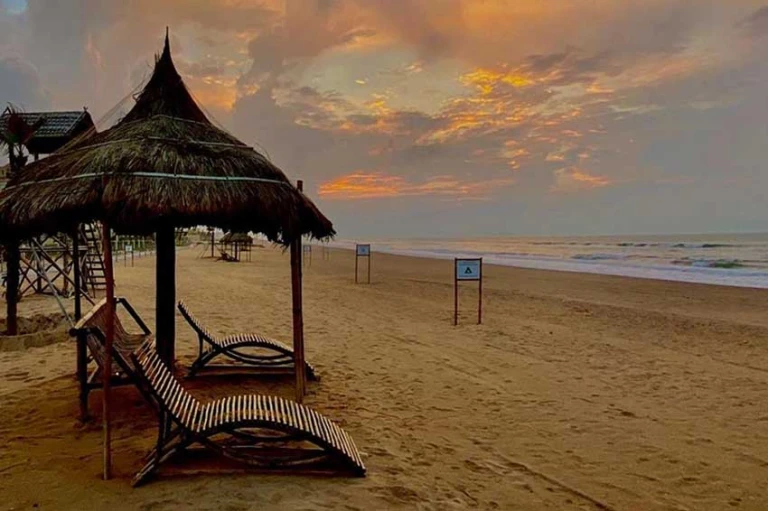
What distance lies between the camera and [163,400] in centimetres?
362

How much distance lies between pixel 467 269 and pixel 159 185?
25.5 ft

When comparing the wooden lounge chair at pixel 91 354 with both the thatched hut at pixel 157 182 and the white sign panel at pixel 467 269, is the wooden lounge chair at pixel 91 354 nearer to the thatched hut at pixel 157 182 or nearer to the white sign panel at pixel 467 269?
the thatched hut at pixel 157 182

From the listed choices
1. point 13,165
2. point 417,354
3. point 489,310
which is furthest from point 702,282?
point 13,165

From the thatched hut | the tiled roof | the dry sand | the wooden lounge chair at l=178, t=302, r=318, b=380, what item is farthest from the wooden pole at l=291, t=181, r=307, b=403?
the tiled roof

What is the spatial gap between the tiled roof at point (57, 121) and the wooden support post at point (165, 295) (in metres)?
7.44

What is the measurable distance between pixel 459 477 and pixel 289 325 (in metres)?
6.98

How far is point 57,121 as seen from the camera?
1179 centimetres

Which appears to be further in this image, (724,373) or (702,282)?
(702,282)

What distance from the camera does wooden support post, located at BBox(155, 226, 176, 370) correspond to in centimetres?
574

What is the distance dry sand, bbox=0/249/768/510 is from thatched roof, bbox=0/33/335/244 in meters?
1.75

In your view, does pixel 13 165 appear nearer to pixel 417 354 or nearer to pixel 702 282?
pixel 417 354

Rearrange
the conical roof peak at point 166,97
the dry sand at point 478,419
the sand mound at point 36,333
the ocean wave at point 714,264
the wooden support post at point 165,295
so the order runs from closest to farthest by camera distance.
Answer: the dry sand at point 478,419 → the conical roof peak at point 166,97 → the wooden support post at point 165,295 → the sand mound at point 36,333 → the ocean wave at point 714,264

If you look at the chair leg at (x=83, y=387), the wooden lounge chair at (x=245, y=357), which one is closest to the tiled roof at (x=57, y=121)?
the wooden lounge chair at (x=245, y=357)

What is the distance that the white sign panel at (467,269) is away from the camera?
35.8 feet
